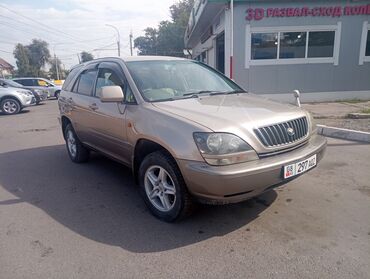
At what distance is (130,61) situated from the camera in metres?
4.06

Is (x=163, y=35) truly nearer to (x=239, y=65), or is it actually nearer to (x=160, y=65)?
(x=239, y=65)

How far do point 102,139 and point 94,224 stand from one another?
139 cm

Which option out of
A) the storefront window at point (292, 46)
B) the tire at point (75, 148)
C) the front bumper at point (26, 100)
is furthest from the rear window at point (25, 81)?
the tire at point (75, 148)

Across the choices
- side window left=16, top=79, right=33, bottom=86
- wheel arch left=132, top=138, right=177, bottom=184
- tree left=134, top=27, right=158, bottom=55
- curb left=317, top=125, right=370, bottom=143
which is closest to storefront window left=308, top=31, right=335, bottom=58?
curb left=317, top=125, right=370, bottom=143

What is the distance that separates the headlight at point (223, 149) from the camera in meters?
2.68

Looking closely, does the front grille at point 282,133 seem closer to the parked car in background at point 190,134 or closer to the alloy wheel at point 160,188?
the parked car in background at point 190,134

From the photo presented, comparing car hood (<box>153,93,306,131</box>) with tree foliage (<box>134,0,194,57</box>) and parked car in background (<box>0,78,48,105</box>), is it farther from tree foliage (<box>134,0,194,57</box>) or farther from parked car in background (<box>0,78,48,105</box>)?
tree foliage (<box>134,0,194,57</box>)

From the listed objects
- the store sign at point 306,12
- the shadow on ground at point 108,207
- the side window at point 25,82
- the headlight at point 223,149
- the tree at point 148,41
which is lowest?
the shadow on ground at point 108,207

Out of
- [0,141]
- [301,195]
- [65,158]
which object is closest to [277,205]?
[301,195]

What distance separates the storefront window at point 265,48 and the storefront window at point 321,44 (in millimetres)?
1384

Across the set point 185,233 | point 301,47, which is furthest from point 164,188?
point 301,47

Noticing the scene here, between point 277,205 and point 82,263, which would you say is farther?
point 277,205

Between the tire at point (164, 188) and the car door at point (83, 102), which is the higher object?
the car door at point (83, 102)

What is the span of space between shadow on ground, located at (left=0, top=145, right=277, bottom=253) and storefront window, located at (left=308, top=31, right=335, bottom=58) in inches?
391
